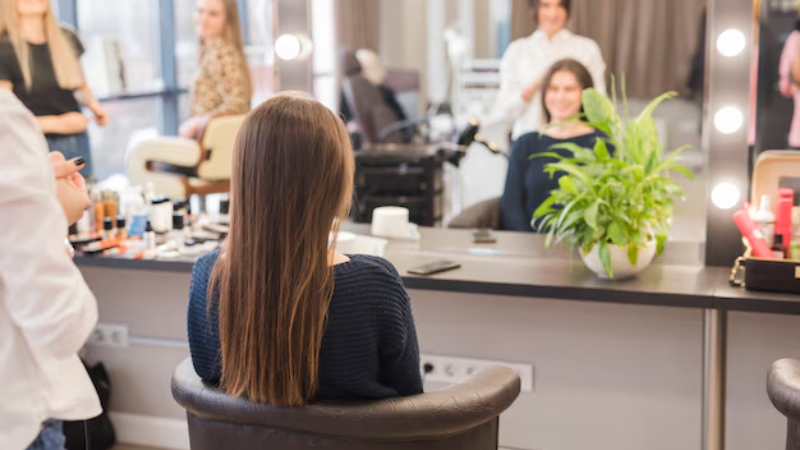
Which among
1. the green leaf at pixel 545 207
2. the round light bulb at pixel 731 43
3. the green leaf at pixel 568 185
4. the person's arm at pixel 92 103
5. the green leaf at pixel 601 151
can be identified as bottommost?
the green leaf at pixel 545 207

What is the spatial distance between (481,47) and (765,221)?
834mm

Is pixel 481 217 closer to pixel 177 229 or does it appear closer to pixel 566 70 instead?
pixel 566 70

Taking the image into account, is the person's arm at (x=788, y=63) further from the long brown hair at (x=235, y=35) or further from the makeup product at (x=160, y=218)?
the makeup product at (x=160, y=218)

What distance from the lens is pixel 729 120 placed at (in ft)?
7.83

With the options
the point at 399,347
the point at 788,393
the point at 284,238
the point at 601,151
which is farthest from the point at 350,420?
the point at 601,151

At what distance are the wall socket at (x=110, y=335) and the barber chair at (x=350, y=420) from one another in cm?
135

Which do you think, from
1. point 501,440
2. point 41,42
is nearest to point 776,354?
point 501,440

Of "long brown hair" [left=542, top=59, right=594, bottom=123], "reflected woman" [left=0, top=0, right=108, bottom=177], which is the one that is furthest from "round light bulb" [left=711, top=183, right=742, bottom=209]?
"reflected woman" [left=0, top=0, right=108, bottom=177]

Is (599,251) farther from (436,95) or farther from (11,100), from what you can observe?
(11,100)

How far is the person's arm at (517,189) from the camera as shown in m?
2.68

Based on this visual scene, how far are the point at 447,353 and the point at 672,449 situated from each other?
0.59 m

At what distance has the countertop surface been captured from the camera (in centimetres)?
217

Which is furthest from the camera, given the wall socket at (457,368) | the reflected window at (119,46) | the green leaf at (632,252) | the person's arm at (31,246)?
the reflected window at (119,46)

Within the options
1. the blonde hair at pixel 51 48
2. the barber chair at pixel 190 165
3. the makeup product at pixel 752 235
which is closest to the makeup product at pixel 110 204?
the barber chair at pixel 190 165
